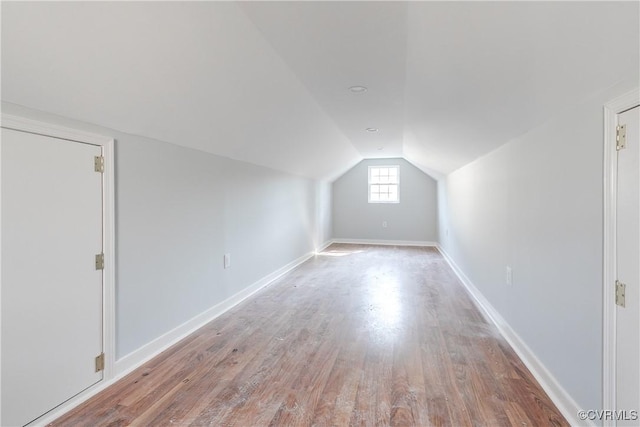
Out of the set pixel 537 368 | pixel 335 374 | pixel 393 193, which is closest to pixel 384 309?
pixel 335 374

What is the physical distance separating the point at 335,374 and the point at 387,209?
22.7ft

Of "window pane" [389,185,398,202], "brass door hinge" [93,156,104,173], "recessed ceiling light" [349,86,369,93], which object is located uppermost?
"recessed ceiling light" [349,86,369,93]

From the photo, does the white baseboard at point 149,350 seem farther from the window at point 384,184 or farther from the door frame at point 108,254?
the window at point 384,184

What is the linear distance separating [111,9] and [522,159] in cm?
275

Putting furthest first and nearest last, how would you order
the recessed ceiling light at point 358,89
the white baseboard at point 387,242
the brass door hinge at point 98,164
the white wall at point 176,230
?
the white baseboard at point 387,242, the recessed ceiling light at point 358,89, the white wall at point 176,230, the brass door hinge at point 98,164

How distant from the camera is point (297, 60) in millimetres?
2371

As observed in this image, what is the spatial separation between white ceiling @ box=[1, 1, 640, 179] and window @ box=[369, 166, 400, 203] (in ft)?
18.8

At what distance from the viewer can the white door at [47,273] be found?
1667 mm

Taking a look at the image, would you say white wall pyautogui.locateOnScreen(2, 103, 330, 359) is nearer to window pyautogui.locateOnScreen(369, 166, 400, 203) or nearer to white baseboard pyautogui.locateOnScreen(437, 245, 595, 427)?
white baseboard pyautogui.locateOnScreen(437, 245, 595, 427)

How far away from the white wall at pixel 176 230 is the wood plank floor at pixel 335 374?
0.30 metres

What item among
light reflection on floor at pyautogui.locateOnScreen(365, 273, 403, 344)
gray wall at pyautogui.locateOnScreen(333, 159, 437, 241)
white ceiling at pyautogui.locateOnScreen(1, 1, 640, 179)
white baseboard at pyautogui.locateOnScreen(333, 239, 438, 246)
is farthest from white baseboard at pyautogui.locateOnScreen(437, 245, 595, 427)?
gray wall at pyautogui.locateOnScreen(333, 159, 437, 241)

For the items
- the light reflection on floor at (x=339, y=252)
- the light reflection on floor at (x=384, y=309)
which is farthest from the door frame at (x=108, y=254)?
the light reflection on floor at (x=339, y=252)

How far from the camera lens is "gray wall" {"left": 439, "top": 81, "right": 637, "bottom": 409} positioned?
5.35ft

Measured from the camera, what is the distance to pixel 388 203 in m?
8.93
